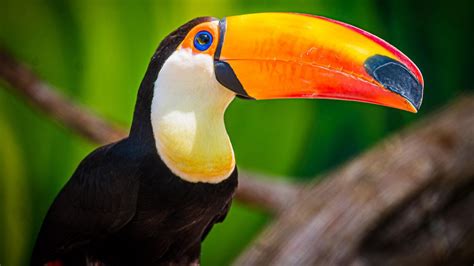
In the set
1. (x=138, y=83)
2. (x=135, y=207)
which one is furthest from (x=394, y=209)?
(x=135, y=207)

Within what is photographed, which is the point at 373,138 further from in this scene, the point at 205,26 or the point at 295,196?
the point at 205,26

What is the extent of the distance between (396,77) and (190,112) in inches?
11.3

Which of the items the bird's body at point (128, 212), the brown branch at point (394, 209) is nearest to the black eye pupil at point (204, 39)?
the bird's body at point (128, 212)

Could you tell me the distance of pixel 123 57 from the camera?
7.06 ft

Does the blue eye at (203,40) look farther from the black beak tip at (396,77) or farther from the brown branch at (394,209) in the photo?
the brown branch at (394,209)

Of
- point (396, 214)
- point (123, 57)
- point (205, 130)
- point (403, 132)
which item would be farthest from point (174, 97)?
point (403, 132)

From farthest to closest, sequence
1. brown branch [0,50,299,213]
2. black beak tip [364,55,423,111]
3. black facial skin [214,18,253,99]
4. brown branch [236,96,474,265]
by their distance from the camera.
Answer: brown branch [0,50,299,213]
brown branch [236,96,474,265]
black facial skin [214,18,253,99]
black beak tip [364,55,423,111]

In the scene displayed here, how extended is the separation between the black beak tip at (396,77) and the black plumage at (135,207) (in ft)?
0.90

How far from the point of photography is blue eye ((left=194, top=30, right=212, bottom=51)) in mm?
1084

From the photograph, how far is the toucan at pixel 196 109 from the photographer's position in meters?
1.01

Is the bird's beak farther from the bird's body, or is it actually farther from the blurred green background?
the blurred green background

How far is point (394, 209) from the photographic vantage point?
2.16 m

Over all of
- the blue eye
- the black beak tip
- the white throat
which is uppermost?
the blue eye

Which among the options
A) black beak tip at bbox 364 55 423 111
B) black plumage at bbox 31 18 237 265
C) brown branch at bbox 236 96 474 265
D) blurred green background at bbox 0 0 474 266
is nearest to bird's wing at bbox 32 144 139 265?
black plumage at bbox 31 18 237 265
